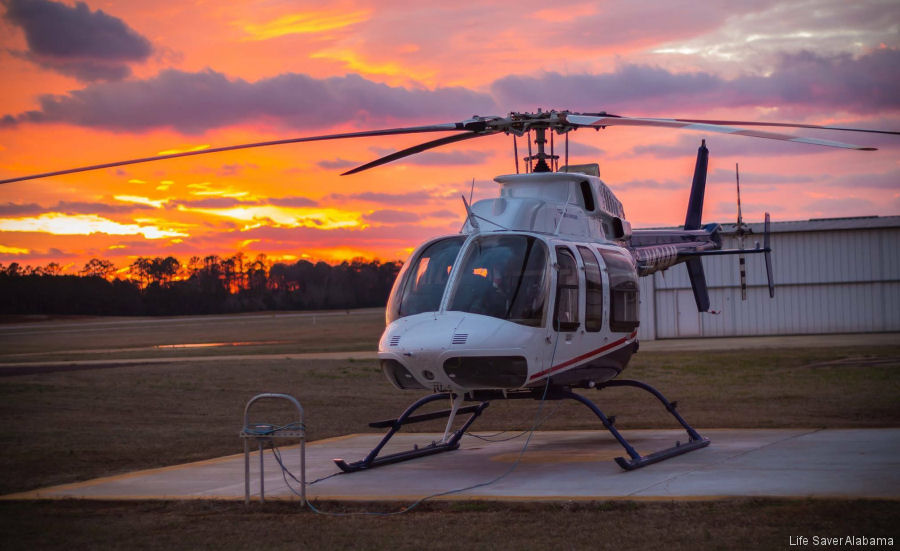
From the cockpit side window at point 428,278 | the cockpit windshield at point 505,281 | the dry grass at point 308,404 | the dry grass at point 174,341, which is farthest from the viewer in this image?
the dry grass at point 174,341

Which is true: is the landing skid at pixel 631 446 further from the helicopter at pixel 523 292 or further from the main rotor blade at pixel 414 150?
the main rotor blade at pixel 414 150

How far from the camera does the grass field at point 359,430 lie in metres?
8.16

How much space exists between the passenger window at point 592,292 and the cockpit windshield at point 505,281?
0.99m

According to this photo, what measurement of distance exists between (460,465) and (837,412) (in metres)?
9.07

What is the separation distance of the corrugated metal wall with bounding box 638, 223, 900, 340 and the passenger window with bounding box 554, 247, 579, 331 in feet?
119

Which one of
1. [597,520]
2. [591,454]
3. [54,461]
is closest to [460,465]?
[591,454]

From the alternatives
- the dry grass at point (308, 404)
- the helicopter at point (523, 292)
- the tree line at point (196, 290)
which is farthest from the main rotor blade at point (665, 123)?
the tree line at point (196, 290)

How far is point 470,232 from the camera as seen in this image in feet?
37.1

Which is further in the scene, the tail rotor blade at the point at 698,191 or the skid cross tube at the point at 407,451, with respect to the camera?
the tail rotor blade at the point at 698,191

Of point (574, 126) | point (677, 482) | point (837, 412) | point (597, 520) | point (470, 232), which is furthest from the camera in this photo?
point (837, 412)

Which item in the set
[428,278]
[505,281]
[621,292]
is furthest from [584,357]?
[428,278]

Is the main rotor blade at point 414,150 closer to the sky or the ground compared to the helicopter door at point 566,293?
closer to the sky

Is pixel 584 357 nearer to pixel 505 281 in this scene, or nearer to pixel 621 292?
pixel 621 292

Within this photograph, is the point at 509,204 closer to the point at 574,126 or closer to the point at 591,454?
the point at 574,126
